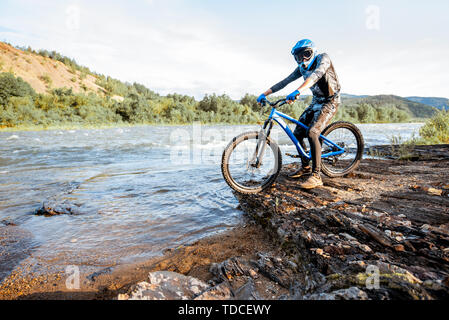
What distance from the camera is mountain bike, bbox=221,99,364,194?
13.0 ft

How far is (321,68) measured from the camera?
396 centimetres

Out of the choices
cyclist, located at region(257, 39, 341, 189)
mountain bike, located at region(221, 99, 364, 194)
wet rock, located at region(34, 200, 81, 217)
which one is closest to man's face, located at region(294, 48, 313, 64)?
cyclist, located at region(257, 39, 341, 189)

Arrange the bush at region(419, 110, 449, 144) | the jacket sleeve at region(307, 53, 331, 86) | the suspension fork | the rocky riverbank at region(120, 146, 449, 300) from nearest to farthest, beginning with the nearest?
1. the rocky riverbank at region(120, 146, 449, 300)
2. the jacket sleeve at region(307, 53, 331, 86)
3. the suspension fork
4. the bush at region(419, 110, 449, 144)

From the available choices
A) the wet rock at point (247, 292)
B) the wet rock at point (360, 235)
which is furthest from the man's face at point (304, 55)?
the wet rock at point (247, 292)

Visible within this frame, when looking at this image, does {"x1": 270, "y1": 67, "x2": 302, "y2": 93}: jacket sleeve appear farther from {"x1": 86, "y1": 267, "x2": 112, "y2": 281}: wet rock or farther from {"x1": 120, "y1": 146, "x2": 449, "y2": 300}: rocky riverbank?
{"x1": 86, "y1": 267, "x2": 112, "y2": 281}: wet rock

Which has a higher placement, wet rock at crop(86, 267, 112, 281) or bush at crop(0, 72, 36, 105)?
bush at crop(0, 72, 36, 105)

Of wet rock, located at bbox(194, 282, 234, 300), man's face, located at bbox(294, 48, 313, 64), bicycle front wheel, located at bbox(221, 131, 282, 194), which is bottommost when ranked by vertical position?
wet rock, located at bbox(194, 282, 234, 300)

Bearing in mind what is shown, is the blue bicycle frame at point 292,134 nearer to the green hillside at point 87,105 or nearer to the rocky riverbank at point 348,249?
the rocky riverbank at point 348,249

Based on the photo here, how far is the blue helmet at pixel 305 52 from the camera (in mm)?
4137

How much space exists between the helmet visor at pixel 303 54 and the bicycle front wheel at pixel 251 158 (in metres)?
1.58

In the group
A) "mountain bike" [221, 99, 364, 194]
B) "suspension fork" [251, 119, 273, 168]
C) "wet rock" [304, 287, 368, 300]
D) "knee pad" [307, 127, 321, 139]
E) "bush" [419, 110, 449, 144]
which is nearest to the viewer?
"wet rock" [304, 287, 368, 300]

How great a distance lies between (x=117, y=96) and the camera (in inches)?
3039

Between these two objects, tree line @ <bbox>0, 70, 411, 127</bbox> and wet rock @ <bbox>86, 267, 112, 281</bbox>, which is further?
tree line @ <bbox>0, 70, 411, 127</bbox>
